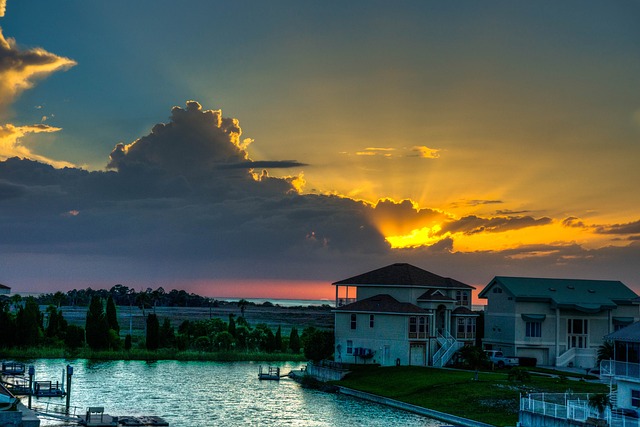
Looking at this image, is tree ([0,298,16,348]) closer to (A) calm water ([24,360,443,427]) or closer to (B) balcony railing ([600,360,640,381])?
(A) calm water ([24,360,443,427])

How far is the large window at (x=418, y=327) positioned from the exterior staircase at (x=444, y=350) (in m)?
2.23

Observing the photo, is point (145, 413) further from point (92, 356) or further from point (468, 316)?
point (92, 356)

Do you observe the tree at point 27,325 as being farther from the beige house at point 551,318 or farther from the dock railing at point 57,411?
the beige house at point 551,318

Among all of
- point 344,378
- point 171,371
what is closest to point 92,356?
point 171,371

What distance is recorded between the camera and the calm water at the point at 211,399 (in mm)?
54750

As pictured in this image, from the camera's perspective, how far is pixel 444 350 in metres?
80.4

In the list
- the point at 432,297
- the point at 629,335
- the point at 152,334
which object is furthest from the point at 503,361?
the point at 152,334

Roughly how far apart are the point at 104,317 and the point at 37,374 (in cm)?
2413

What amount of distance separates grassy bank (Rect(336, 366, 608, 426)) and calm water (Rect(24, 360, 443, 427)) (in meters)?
2.64

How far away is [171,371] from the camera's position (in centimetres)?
8719

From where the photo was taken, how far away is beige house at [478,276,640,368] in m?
82.9

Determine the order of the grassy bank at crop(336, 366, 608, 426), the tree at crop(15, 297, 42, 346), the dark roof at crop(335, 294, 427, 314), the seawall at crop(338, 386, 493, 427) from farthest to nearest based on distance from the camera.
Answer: the tree at crop(15, 297, 42, 346), the dark roof at crop(335, 294, 427, 314), the grassy bank at crop(336, 366, 608, 426), the seawall at crop(338, 386, 493, 427)

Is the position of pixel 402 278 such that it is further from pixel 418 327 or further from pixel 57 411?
pixel 57 411

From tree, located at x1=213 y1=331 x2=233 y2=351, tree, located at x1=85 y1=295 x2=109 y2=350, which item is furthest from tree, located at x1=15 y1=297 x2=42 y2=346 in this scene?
tree, located at x1=213 y1=331 x2=233 y2=351
